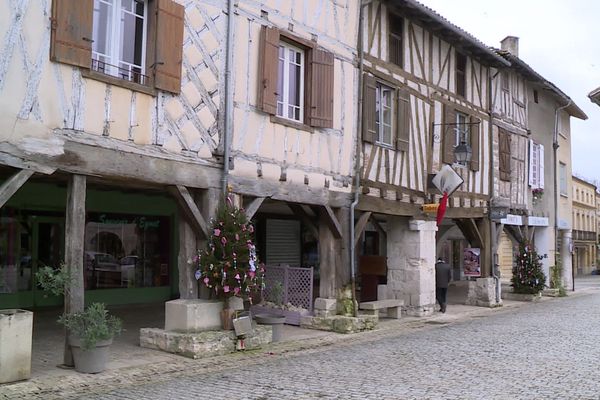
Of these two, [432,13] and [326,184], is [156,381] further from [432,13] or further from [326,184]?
[432,13]

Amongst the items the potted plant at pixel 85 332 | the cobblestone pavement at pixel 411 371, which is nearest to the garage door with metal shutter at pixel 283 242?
the cobblestone pavement at pixel 411 371

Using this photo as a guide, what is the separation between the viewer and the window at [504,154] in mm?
16484

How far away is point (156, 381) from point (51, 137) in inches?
106

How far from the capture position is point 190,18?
7.84m

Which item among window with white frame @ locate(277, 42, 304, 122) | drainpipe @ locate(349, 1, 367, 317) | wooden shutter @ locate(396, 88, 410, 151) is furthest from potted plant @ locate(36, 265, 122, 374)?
wooden shutter @ locate(396, 88, 410, 151)

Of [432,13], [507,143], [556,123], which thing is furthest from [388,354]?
[556,123]

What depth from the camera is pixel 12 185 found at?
19.6 ft

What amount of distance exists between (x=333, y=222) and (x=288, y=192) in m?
1.28

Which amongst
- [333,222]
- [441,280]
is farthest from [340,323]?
[441,280]

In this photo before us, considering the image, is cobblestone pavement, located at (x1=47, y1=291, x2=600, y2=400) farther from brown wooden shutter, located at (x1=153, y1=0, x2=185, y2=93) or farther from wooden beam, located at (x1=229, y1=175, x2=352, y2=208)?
brown wooden shutter, located at (x1=153, y1=0, x2=185, y2=93)

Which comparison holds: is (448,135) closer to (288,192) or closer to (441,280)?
(441,280)

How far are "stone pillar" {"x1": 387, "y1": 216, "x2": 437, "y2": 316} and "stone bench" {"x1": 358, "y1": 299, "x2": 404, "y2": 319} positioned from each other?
0.45 meters

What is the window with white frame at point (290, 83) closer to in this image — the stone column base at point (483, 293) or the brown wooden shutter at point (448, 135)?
the brown wooden shutter at point (448, 135)

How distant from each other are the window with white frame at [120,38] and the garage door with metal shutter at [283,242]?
29.9 ft
